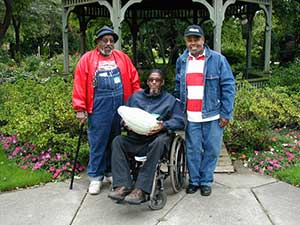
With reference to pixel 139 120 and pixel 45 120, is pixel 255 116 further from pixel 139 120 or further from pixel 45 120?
pixel 45 120

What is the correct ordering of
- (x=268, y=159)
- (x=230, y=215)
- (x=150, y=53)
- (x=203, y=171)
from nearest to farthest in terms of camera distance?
(x=230, y=215) < (x=203, y=171) < (x=268, y=159) < (x=150, y=53)

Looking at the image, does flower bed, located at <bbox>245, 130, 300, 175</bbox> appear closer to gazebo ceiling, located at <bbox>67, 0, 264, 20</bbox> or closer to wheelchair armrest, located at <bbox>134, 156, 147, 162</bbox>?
wheelchair armrest, located at <bbox>134, 156, 147, 162</bbox>

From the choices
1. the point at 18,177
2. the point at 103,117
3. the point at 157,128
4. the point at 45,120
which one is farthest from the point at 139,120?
the point at 45,120

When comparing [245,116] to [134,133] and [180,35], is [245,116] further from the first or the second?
[180,35]

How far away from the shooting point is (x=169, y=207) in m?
3.60

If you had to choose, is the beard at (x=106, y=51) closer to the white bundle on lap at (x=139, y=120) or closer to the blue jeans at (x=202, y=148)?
the white bundle on lap at (x=139, y=120)

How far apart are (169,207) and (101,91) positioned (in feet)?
4.38

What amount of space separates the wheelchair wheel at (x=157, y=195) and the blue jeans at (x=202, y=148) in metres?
0.47

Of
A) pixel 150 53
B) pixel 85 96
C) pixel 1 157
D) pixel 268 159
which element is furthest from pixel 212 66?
pixel 150 53

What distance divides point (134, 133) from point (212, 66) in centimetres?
101

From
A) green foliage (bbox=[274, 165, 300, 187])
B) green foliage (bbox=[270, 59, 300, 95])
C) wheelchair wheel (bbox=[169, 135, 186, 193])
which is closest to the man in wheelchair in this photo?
wheelchair wheel (bbox=[169, 135, 186, 193])

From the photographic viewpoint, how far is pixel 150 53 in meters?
15.7

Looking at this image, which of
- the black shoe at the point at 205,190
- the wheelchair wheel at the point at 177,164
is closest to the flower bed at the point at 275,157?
the black shoe at the point at 205,190

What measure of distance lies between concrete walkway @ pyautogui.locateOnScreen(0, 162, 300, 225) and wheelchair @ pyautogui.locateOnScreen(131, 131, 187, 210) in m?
0.09
